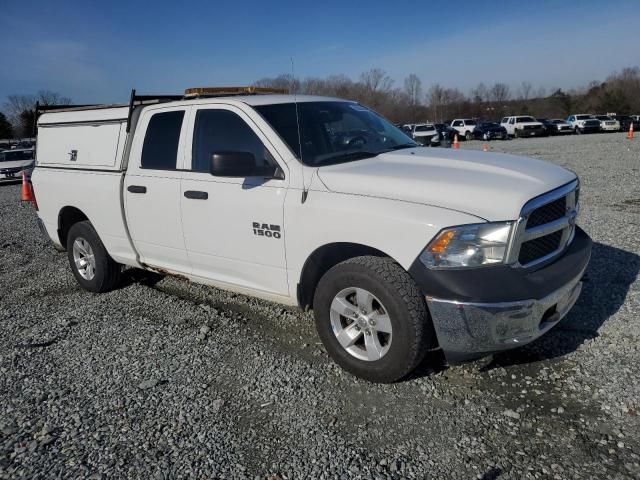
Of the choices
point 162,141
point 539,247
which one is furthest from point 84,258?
point 539,247

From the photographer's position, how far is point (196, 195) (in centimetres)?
420

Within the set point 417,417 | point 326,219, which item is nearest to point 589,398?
point 417,417

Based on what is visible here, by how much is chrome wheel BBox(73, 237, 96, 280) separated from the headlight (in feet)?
13.2

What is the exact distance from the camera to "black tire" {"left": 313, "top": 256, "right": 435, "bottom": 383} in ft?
10.3

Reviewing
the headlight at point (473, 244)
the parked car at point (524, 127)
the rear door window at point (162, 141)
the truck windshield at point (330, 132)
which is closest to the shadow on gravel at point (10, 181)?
the rear door window at point (162, 141)

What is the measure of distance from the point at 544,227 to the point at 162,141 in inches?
129

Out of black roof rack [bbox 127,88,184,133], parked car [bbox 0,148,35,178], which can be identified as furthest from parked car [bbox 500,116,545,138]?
black roof rack [bbox 127,88,184,133]

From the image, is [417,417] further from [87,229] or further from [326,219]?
[87,229]

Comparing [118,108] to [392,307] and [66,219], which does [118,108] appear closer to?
[66,219]

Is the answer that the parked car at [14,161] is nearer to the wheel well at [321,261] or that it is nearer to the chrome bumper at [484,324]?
the wheel well at [321,261]

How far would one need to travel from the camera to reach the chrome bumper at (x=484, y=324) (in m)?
2.95

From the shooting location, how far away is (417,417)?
3.11 m

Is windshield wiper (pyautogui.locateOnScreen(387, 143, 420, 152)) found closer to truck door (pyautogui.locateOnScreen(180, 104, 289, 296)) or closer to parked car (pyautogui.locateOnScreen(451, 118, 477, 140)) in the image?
truck door (pyautogui.locateOnScreen(180, 104, 289, 296))

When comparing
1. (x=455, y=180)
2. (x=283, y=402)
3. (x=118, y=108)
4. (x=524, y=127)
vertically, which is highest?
(x=118, y=108)
